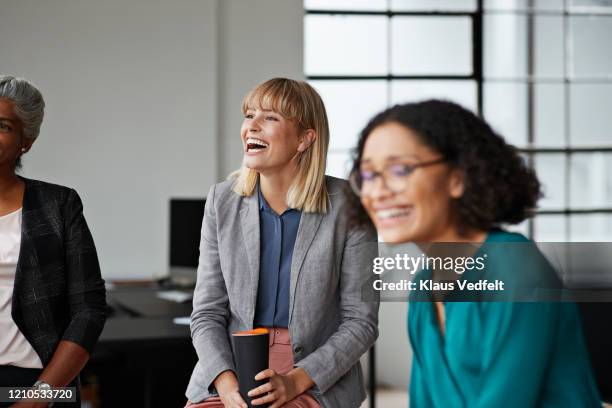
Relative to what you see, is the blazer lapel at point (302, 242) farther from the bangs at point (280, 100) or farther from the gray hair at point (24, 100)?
the gray hair at point (24, 100)

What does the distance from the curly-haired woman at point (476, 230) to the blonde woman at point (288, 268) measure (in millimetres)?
879

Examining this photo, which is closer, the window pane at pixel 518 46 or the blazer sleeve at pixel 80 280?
the blazer sleeve at pixel 80 280

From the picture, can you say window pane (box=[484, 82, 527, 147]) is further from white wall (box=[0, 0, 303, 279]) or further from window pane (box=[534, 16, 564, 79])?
white wall (box=[0, 0, 303, 279])

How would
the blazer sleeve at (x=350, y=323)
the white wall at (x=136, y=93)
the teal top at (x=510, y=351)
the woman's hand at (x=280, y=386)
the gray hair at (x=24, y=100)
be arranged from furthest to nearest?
the white wall at (x=136, y=93) → the blazer sleeve at (x=350, y=323) → the gray hair at (x=24, y=100) → the woman's hand at (x=280, y=386) → the teal top at (x=510, y=351)

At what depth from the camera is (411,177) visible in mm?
919

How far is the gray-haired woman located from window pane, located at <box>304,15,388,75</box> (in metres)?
4.02

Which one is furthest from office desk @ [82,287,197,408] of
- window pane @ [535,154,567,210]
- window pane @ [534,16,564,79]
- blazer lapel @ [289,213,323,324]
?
Result: window pane @ [534,16,564,79]

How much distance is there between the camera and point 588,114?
577cm

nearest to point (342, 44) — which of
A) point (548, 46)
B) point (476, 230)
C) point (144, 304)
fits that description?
point (548, 46)

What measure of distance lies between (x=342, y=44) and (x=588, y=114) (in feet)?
6.07

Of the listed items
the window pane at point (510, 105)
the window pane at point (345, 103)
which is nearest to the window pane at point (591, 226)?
the window pane at point (510, 105)

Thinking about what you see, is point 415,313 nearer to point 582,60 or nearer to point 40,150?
point 40,150

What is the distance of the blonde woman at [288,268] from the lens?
1.83 m

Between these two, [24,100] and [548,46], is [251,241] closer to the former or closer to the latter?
[24,100]
